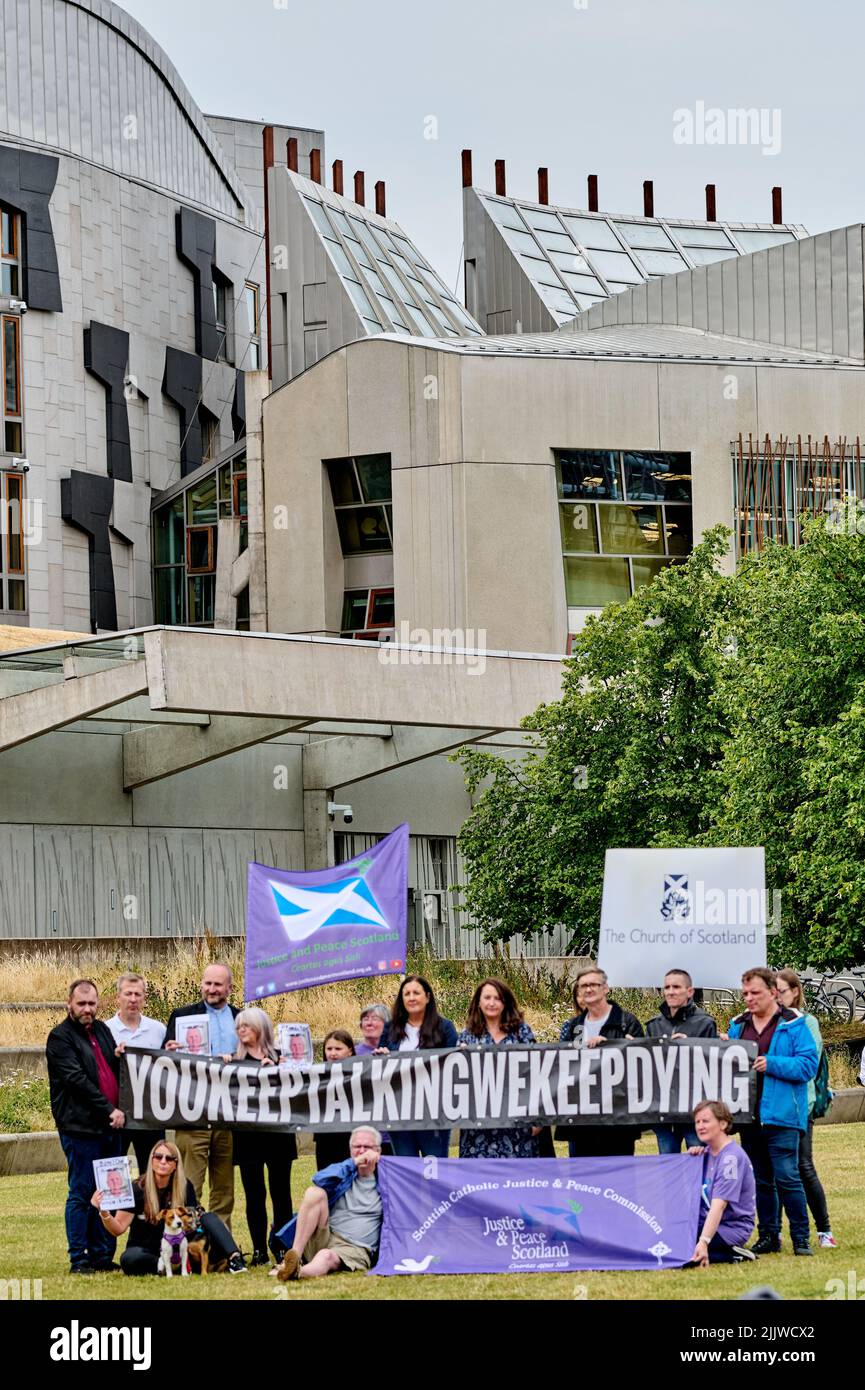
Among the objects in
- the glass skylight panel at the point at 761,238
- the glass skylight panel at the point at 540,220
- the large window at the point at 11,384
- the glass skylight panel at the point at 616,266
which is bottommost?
the large window at the point at 11,384

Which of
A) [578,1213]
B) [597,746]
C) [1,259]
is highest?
[1,259]

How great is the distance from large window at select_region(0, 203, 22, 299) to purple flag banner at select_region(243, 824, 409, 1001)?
41.1m

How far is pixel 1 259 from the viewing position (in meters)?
54.7

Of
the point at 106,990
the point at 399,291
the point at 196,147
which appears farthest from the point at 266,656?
the point at 196,147

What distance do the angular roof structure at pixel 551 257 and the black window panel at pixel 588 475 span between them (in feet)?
52.3

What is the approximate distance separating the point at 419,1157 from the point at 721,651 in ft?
69.1

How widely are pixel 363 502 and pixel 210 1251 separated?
36.0m

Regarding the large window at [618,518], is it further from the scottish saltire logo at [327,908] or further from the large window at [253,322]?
the scottish saltire logo at [327,908]

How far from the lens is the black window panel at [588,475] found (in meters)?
46.1

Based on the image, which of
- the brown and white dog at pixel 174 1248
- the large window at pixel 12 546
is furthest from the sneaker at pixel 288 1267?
the large window at pixel 12 546

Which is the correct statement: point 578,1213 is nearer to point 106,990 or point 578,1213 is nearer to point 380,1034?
point 380,1034

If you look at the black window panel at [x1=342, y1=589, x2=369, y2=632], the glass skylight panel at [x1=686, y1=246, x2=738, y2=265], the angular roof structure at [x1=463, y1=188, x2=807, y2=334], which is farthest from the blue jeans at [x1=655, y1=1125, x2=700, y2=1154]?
the glass skylight panel at [x1=686, y1=246, x2=738, y2=265]

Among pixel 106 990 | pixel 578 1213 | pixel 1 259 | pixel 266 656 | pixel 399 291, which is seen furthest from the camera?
pixel 399 291

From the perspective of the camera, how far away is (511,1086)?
12461 mm
